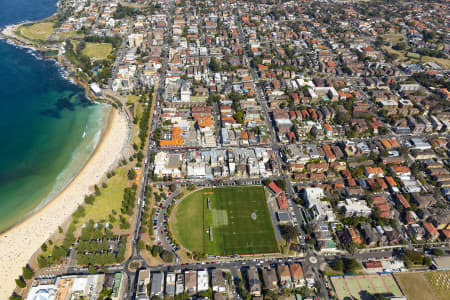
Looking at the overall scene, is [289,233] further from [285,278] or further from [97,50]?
[97,50]

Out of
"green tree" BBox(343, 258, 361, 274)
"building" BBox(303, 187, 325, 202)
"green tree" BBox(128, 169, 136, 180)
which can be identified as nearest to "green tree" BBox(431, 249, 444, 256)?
"green tree" BBox(343, 258, 361, 274)

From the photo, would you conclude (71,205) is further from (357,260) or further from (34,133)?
(357,260)

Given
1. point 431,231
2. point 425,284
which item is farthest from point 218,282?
point 431,231

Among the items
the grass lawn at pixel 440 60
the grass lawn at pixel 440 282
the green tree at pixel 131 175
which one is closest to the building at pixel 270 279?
the grass lawn at pixel 440 282

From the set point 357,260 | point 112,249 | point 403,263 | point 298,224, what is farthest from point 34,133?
point 403,263

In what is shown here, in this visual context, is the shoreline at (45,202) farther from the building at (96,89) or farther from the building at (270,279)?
the building at (270,279)

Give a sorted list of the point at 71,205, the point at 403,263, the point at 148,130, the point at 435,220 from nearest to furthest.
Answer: the point at 403,263 → the point at 435,220 → the point at 71,205 → the point at 148,130
